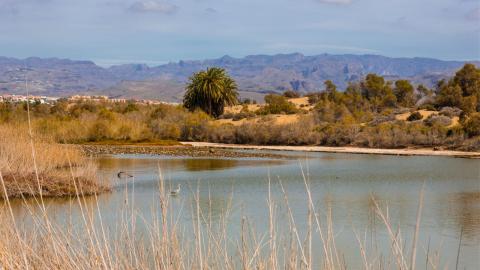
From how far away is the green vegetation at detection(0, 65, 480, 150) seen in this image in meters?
44.0

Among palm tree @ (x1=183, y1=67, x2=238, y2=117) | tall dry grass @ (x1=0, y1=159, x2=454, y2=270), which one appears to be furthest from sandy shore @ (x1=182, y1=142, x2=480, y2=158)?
tall dry grass @ (x1=0, y1=159, x2=454, y2=270)

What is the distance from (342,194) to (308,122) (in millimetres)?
31468

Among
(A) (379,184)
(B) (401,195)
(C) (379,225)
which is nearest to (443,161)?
(A) (379,184)

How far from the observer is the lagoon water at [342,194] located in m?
12.1

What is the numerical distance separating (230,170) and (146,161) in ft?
19.9

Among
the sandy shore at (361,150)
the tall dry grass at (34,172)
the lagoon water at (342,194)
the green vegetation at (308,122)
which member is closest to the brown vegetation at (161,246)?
the lagoon water at (342,194)

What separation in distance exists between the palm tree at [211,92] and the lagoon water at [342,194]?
2207 centimetres

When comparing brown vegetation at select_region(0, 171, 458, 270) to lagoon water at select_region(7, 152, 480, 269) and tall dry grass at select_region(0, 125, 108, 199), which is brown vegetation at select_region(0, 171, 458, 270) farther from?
tall dry grass at select_region(0, 125, 108, 199)

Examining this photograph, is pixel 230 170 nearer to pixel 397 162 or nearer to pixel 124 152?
pixel 397 162

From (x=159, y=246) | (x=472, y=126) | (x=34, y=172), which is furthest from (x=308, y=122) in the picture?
(x=159, y=246)

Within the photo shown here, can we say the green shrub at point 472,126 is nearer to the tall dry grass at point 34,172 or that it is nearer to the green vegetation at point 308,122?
the green vegetation at point 308,122

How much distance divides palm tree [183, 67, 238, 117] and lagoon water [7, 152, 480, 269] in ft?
72.4

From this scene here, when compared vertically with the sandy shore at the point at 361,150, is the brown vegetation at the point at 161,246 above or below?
above

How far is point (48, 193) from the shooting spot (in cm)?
1770
